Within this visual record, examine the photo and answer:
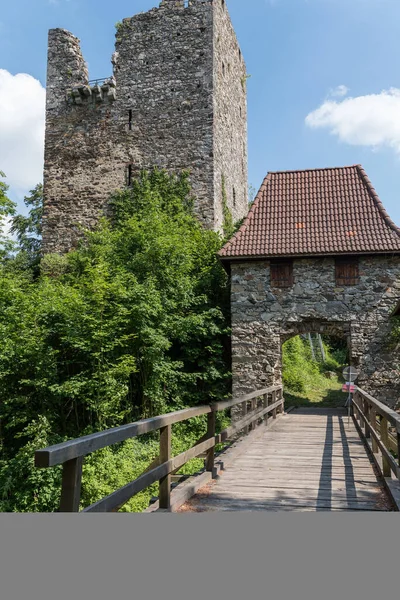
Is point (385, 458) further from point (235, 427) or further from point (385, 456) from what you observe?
point (235, 427)

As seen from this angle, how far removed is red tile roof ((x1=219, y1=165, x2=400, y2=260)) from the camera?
13408mm

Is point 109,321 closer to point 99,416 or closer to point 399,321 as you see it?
point 99,416

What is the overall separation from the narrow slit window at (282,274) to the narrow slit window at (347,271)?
117cm

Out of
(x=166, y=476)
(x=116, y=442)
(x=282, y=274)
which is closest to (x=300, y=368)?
(x=282, y=274)

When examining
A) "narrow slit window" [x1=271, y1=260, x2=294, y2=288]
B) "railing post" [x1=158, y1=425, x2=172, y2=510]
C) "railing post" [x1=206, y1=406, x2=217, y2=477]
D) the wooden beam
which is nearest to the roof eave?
"narrow slit window" [x1=271, y1=260, x2=294, y2=288]

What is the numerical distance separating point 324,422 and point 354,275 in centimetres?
387

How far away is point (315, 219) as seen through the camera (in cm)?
1450

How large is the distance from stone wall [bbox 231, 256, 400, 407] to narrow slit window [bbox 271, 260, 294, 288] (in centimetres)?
13

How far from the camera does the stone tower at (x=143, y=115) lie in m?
18.0

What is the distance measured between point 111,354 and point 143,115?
33.3 ft

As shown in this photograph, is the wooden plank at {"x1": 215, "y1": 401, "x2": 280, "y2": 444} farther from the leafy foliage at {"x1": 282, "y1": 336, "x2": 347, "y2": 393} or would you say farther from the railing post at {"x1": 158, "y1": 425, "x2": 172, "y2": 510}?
the leafy foliage at {"x1": 282, "y1": 336, "x2": 347, "y2": 393}

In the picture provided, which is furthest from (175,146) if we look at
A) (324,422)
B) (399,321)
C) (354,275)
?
(324,422)

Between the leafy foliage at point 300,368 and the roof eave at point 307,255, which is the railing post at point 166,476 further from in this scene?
the leafy foliage at point 300,368

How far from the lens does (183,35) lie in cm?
1833
